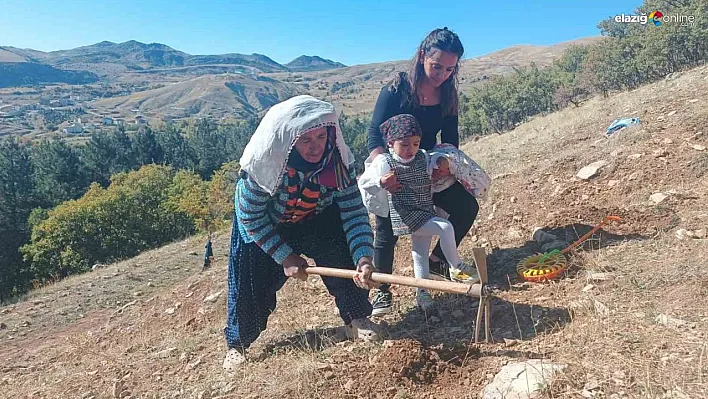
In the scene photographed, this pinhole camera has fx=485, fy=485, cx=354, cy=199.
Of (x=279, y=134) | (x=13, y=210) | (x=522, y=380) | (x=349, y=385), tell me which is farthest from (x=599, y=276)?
(x=13, y=210)

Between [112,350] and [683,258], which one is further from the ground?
[683,258]

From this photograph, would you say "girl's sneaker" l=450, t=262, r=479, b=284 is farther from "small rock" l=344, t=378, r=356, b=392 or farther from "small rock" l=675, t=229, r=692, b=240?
"small rock" l=675, t=229, r=692, b=240

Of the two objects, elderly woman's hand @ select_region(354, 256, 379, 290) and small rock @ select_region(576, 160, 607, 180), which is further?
small rock @ select_region(576, 160, 607, 180)

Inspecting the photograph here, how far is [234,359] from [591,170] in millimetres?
4195

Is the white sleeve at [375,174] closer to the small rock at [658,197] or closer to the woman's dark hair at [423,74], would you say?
the woman's dark hair at [423,74]

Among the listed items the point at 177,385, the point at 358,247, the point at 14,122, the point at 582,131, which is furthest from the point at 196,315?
the point at 14,122

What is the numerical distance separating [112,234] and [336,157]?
3122 cm

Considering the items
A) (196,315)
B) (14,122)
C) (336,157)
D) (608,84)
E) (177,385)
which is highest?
(608,84)

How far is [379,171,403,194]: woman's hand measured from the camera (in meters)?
3.16

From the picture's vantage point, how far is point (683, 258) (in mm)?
3076

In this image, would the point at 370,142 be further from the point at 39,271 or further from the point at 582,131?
the point at 39,271

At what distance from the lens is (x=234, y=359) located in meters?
3.24

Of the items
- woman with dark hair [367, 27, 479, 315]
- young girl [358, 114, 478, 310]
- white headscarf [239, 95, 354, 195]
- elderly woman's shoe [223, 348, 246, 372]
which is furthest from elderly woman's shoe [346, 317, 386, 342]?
white headscarf [239, 95, 354, 195]

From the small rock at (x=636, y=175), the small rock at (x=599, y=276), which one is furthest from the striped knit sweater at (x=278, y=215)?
the small rock at (x=636, y=175)
